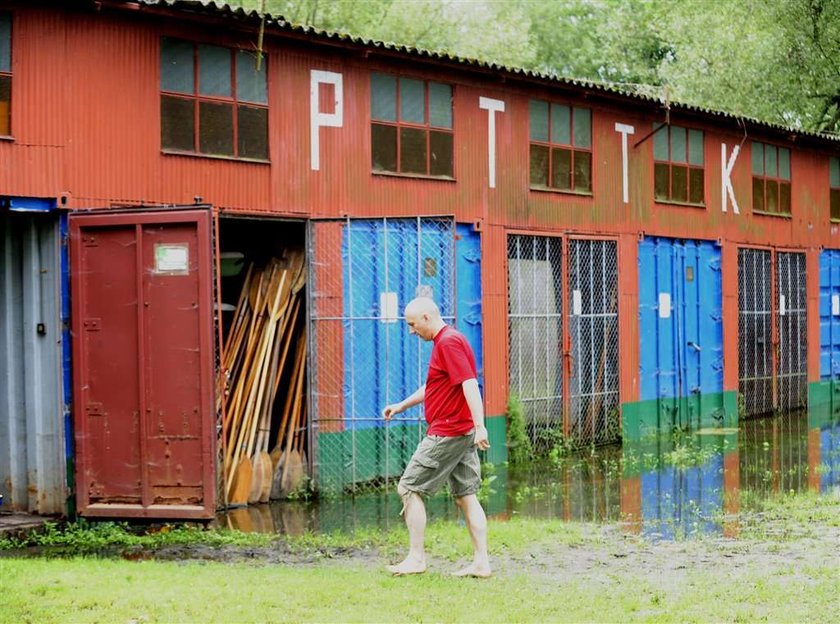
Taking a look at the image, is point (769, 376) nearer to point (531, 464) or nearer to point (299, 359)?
point (531, 464)

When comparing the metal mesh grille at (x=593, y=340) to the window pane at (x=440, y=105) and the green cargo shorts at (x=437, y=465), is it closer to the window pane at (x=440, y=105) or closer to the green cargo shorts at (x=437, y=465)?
the window pane at (x=440, y=105)

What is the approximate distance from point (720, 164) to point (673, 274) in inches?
106

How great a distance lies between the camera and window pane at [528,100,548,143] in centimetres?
1828

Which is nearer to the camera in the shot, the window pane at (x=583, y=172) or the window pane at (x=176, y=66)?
the window pane at (x=176, y=66)

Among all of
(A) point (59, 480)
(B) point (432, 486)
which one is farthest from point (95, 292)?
(B) point (432, 486)

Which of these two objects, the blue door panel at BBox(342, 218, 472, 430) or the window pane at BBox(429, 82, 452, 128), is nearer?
the blue door panel at BBox(342, 218, 472, 430)

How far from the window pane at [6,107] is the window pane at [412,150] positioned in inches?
215

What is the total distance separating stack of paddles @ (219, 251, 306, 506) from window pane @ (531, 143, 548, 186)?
487 cm

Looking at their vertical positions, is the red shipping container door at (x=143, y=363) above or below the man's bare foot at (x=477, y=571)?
above

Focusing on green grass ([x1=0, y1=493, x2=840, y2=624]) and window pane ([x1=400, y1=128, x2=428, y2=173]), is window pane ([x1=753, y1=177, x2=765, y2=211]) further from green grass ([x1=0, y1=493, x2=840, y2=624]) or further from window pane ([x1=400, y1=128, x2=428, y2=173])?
green grass ([x1=0, y1=493, x2=840, y2=624])

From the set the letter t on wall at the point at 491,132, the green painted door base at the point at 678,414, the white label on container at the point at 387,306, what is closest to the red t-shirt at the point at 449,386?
the white label on container at the point at 387,306

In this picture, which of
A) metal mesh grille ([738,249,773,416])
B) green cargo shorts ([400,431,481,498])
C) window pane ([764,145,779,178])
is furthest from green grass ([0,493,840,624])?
window pane ([764,145,779,178])

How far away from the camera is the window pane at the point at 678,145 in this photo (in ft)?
70.2

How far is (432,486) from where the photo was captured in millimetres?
9023
